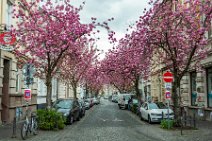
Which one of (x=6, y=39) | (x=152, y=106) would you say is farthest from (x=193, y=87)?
(x=6, y=39)

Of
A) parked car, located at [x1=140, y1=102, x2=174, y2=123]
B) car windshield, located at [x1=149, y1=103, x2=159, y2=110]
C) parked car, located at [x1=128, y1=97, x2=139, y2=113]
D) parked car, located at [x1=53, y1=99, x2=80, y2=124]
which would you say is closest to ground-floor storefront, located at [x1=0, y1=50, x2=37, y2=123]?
parked car, located at [x1=53, y1=99, x2=80, y2=124]

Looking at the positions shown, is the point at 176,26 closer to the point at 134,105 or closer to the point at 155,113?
the point at 155,113

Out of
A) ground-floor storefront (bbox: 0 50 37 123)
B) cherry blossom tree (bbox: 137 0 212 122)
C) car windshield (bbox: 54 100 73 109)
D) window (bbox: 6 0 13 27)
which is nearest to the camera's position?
cherry blossom tree (bbox: 137 0 212 122)

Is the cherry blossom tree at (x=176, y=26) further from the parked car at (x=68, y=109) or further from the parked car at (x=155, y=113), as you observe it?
the parked car at (x=68, y=109)

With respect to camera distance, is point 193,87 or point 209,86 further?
point 193,87

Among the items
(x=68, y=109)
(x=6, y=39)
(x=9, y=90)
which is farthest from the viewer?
(x=68, y=109)

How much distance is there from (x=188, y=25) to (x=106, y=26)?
444 centimetres

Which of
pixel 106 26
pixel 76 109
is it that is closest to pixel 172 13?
pixel 106 26

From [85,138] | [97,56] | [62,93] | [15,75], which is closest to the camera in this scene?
[85,138]

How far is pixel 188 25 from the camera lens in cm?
1941

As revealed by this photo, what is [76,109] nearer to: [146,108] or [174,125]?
[146,108]

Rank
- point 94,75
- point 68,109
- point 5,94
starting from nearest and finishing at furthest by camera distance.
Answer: point 5,94
point 68,109
point 94,75

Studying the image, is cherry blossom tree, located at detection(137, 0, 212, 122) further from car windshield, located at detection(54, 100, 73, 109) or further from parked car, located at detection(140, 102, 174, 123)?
car windshield, located at detection(54, 100, 73, 109)

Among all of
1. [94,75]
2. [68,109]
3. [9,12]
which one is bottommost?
[68,109]
